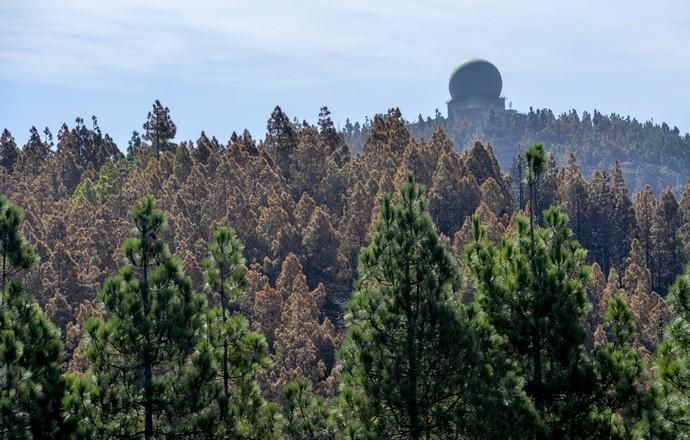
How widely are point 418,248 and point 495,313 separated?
2018 mm

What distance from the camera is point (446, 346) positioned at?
17.6 meters

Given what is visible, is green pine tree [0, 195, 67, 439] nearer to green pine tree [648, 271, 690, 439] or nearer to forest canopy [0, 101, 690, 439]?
forest canopy [0, 101, 690, 439]

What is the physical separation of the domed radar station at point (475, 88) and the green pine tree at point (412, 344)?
6500 inches

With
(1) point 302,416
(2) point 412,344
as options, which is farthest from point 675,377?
(1) point 302,416

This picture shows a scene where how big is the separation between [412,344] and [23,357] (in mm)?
7506

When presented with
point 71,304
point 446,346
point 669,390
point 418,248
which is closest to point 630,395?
point 669,390

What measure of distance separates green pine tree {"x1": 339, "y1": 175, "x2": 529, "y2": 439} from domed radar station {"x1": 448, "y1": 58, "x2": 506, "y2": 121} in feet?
Answer: 542

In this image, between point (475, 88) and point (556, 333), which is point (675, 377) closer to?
point (556, 333)

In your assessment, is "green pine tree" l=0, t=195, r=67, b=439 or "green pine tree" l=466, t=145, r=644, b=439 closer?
"green pine tree" l=0, t=195, r=67, b=439

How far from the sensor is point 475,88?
614ft

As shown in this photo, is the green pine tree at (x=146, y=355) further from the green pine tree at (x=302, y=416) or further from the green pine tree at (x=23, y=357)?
the green pine tree at (x=302, y=416)

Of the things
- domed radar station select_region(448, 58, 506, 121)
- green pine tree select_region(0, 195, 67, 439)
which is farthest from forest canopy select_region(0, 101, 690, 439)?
domed radar station select_region(448, 58, 506, 121)

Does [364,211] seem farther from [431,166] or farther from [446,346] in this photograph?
Result: [446,346]

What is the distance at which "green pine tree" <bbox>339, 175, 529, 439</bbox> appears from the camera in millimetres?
17500
